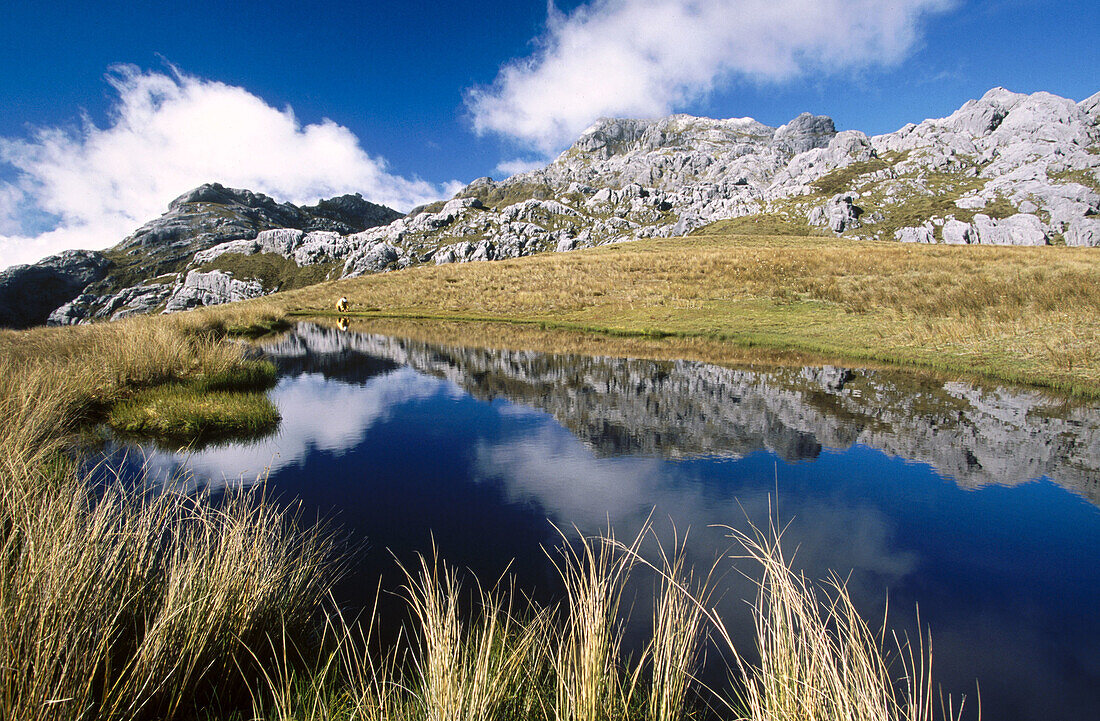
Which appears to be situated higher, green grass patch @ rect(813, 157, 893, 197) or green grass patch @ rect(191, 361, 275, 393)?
green grass patch @ rect(813, 157, 893, 197)

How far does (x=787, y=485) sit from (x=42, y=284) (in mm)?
203959

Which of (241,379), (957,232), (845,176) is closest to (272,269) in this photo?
(241,379)

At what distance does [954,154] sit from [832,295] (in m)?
194

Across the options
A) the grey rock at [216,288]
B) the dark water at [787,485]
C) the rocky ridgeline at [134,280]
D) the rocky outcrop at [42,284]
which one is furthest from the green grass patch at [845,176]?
the rocky outcrop at [42,284]

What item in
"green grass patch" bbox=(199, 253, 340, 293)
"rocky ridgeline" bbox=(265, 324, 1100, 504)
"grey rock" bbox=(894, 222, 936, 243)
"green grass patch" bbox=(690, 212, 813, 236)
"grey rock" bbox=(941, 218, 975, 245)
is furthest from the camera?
"green grass patch" bbox=(199, 253, 340, 293)

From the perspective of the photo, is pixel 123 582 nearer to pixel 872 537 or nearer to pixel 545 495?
pixel 545 495

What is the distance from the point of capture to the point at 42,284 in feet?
467

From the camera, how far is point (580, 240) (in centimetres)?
18800

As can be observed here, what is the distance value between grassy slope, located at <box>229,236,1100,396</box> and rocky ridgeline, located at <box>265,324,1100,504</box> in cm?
278

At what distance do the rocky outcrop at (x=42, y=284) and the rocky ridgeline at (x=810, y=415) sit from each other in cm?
16862

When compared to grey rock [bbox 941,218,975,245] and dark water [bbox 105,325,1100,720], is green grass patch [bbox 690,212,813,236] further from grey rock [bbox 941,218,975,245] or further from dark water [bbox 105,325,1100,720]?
dark water [bbox 105,325,1100,720]

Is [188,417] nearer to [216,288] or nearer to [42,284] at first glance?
[216,288]

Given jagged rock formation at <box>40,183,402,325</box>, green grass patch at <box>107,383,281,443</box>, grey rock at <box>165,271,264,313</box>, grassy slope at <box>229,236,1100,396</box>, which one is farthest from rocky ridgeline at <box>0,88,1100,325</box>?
green grass patch at <box>107,383,281,443</box>

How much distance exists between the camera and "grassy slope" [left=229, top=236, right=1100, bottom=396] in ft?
49.1
